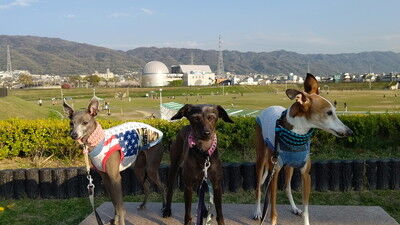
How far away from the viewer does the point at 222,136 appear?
11.2 metres

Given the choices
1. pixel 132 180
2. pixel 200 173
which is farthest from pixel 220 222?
pixel 132 180

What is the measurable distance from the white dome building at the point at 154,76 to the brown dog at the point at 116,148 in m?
152

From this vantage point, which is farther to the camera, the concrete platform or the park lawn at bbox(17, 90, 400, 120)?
the park lawn at bbox(17, 90, 400, 120)

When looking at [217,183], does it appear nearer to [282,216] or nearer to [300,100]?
[300,100]

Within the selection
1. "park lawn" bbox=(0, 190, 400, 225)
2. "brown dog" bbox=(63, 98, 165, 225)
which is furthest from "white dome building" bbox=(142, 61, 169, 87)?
"brown dog" bbox=(63, 98, 165, 225)

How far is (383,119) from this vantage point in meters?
11.7

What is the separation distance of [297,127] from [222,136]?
6532 mm

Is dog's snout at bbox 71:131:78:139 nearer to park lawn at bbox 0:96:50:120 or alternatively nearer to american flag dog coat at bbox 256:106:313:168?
american flag dog coat at bbox 256:106:313:168

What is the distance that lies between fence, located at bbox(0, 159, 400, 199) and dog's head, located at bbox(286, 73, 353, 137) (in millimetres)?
3682

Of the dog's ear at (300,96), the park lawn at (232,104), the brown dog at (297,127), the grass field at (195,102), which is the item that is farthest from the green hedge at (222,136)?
the park lawn at (232,104)

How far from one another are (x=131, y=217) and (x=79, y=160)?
5.28 m

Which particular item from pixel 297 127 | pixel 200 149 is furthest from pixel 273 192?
pixel 200 149

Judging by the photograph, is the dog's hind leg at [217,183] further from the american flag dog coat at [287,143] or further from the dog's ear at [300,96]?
the dog's ear at [300,96]

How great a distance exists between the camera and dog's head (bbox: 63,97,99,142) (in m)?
4.87
